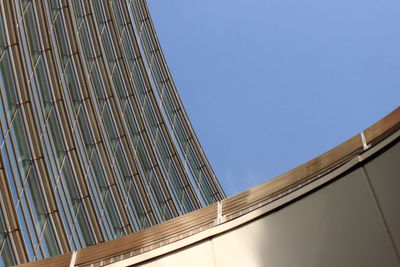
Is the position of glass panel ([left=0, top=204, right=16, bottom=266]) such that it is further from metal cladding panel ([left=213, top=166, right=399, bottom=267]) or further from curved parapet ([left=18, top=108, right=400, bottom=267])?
metal cladding panel ([left=213, top=166, right=399, bottom=267])

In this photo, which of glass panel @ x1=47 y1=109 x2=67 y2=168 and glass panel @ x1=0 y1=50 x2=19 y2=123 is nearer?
glass panel @ x1=0 y1=50 x2=19 y2=123

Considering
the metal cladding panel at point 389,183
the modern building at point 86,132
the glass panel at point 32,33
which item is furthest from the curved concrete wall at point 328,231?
the glass panel at point 32,33

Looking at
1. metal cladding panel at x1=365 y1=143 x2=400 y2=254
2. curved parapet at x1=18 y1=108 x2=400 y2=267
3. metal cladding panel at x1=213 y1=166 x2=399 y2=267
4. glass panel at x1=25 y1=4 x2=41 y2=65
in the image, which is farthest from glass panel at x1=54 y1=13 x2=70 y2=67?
metal cladding panel at x1=365 y1=143 x2=400 y2=254

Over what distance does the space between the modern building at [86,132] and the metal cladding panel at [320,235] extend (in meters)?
10.3

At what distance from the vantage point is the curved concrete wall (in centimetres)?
688

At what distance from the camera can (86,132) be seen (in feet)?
84.7

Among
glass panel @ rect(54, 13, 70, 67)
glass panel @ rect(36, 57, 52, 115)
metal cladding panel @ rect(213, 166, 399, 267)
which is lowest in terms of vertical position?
metal cladding panel @ rect(213, 166, 399, 267)

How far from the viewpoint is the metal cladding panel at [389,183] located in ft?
22.4

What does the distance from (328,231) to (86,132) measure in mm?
19505

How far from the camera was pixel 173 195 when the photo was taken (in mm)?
34938

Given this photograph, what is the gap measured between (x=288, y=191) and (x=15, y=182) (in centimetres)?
1165

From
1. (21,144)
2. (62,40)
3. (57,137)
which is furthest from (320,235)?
(62,40)

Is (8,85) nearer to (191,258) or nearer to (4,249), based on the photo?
(4,249)

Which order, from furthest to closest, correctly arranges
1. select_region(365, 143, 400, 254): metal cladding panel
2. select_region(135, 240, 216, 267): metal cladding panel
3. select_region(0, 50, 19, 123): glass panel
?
select_region(0, 50, 19, 123): glass panel, select_region(135, 240, 216, 267): metal cladding panel, select_region(365, 143, 400, 254): metal cladding panel
